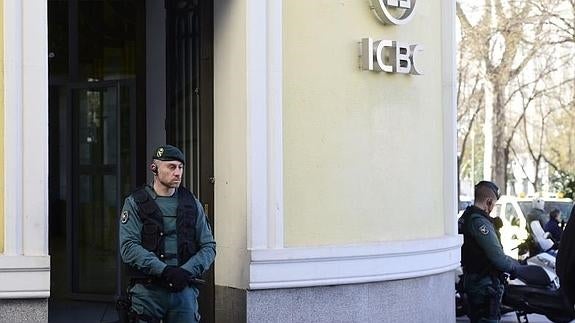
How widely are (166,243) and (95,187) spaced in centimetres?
462

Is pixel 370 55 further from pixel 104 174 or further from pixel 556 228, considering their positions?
pixel 556 228

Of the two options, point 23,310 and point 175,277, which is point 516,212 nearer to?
point 23,310

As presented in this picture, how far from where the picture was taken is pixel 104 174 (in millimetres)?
10656

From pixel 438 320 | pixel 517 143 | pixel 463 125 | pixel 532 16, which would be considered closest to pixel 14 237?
pixel 438 320

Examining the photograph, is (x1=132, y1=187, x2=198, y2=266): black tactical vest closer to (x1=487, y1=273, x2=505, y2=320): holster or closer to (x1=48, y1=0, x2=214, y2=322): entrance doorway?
(x1=487, y1=273, x2=505, y2=320): holster

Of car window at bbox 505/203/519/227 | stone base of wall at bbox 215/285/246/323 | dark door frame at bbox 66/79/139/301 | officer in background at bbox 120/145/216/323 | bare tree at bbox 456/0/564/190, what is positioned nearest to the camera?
officer in background at bbox 120/145/216/323

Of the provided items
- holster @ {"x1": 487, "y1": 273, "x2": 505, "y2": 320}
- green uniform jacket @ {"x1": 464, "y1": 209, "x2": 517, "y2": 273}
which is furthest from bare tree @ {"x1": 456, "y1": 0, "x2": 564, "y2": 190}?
holster @ {"x1": 487, "y1": 273, "x2": 505, "y2": 320}

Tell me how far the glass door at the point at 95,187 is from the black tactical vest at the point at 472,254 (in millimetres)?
3774

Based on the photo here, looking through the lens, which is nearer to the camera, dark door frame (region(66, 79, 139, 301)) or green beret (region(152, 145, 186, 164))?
green beret (region(152, 145, 186, 164))

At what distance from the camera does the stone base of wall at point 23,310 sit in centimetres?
675

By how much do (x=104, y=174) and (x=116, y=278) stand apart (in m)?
1.15

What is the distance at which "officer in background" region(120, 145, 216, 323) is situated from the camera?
6.25 m

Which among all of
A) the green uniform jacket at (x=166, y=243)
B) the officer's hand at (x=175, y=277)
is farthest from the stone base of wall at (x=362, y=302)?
the officer's hand at (x=175, y=277)


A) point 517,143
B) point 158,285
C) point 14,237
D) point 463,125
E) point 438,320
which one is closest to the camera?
point 158,285
